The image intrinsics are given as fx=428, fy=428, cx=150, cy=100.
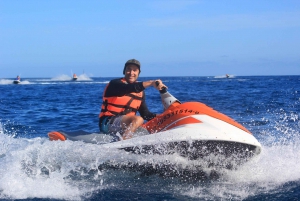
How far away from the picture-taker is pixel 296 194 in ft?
14.5

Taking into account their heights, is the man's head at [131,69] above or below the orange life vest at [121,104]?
above

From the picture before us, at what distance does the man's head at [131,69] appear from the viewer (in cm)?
Result: 579

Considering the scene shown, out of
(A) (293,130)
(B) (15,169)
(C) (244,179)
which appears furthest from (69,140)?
(A) (293,130)

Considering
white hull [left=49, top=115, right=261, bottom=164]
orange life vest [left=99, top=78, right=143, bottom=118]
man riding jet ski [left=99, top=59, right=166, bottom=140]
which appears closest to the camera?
white hull [left=49, top=115, right=261, bottom=164]

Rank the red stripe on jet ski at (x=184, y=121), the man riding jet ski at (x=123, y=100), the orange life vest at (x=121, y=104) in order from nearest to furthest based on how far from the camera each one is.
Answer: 1. the red stripe on jet ski at (x=184, y=121)
2. the man riding jet ski at (x=123, y=100)
3. the orange life vest at (x=121, y=104)

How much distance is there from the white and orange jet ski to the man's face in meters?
0.83

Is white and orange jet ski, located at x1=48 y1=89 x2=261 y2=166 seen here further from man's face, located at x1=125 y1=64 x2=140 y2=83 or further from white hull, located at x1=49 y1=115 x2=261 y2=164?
man's face, located at x1=125 y1=64 x2=140 y2=83

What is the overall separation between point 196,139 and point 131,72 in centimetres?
149

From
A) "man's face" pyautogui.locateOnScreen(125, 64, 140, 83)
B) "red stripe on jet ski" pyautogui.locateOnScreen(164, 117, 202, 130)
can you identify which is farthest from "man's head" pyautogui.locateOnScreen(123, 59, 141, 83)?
"red stripe on jet ski" pyautogui.locateOnScreen(164, 117, 202, 130)

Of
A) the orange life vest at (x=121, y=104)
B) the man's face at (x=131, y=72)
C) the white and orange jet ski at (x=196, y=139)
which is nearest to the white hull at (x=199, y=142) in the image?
the white and orange jet ski at (x=196, y=139)

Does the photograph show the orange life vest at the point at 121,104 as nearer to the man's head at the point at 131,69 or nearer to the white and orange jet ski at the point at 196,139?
the man's head at the point at 131,69

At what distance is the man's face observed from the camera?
19.1 ft

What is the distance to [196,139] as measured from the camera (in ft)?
15.9

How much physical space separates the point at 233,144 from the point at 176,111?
84 centimetres
